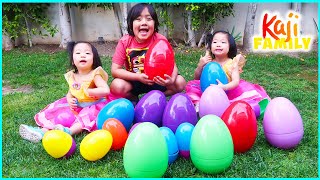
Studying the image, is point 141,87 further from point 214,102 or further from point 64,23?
point 64,23

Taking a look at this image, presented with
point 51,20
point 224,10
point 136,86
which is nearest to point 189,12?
point 224,10

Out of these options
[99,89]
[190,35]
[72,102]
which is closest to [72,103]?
[72,102]

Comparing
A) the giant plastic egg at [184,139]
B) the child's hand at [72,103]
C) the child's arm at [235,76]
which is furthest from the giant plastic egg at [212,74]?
the child's hand at [72,103]

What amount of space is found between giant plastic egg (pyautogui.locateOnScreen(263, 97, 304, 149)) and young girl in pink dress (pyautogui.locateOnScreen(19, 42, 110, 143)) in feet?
4.61

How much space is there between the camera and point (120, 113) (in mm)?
2930

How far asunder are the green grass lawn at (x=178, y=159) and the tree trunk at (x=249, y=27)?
1.02 meters

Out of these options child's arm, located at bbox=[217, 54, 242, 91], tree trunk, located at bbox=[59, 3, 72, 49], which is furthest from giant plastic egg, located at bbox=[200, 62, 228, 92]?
tree trunk, located at bbox=[59, 3, 72, 49]

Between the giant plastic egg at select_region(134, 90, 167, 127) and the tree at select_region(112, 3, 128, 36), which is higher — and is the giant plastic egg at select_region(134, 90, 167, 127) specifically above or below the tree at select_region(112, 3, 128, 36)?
below

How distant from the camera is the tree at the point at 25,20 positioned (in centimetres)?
772

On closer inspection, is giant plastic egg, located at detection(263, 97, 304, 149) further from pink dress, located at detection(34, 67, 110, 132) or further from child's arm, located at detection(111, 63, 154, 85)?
pink dress, located at detection(34, 67, 110, 132)

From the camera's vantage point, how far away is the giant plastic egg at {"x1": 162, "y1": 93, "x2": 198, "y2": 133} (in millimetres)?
2811

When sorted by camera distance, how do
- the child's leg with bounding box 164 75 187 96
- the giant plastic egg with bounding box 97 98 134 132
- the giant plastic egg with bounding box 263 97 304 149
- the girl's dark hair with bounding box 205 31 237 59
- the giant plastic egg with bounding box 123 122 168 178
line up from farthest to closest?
the girl's dark hair with bounding box 205 31 237 59 < the child's leg with bounding box 164 75 187 96 < the giant plastic egg with bounding box 97 98 134 132 < the giant plastic egg with bounding box 263 97 304 149 < the giant plastic egg with bounding box 123 122 168 178

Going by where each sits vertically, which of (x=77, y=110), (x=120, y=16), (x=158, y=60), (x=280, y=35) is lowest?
(x=77, y=110)

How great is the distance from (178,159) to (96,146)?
563 millimetres
